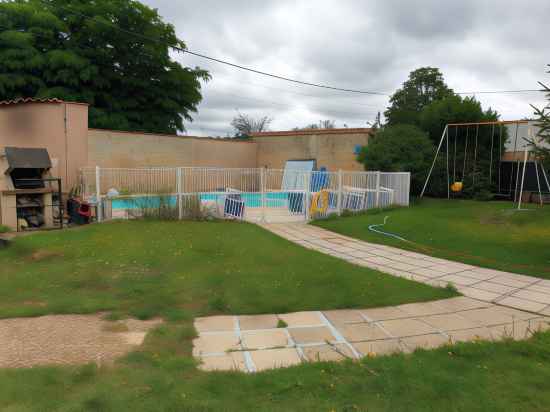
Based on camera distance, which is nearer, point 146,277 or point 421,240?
point 146,277

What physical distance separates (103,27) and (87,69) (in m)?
2.34

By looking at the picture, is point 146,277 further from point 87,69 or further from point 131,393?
point 87,69

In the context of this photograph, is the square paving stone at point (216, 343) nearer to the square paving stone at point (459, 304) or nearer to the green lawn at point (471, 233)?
the square paving stone at point (459, 304)

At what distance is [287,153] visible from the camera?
2105cm

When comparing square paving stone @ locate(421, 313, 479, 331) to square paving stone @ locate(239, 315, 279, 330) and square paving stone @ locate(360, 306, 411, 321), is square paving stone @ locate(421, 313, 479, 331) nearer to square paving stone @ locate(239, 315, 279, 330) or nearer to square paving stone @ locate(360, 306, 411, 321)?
square paving stone @ locate(360, 306, 411, 321)

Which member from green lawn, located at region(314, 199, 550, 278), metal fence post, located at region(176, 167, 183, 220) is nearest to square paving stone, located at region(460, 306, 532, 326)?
green lawn, located at region(314, 199, 550, 278)

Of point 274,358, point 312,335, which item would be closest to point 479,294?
point 312,335

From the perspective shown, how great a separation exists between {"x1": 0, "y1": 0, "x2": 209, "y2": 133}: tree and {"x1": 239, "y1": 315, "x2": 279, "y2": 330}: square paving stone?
1696cm

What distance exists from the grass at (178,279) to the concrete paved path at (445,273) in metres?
0.62

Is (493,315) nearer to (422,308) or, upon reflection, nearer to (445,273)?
(422,308)

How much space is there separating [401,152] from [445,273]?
1002 cm

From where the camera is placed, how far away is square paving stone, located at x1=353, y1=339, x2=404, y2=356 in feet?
11.3

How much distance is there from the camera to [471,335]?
3912 mm

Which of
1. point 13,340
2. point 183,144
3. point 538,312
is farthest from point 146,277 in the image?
point 183,144
